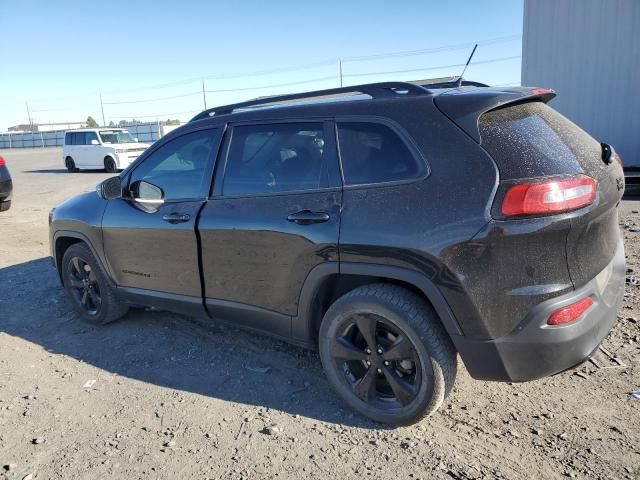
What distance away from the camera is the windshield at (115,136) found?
21.0m

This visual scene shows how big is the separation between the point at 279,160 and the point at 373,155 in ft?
2.30

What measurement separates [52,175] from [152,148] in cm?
1942

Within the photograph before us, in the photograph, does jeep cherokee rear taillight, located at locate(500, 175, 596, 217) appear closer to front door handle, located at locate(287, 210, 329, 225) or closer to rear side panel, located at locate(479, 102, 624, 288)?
rear side panel, located at locate(479, 102, 624, 288)

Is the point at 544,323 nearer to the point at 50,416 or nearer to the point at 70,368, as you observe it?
the point at 50,416

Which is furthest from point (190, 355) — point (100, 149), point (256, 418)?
point (100, 149)

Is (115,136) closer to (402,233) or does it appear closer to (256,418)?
(256,418)

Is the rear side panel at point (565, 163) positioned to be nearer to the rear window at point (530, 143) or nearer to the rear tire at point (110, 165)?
the rear window at point (530, 143)

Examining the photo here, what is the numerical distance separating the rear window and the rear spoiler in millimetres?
39

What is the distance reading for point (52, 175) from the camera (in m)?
20.9

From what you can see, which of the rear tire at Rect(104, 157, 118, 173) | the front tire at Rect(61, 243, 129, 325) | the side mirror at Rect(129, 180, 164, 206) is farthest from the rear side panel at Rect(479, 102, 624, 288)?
the rear tire at Rect(104, 157, 118, 173)

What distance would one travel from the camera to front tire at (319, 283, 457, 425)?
2.72 m

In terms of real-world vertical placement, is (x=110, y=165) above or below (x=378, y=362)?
below

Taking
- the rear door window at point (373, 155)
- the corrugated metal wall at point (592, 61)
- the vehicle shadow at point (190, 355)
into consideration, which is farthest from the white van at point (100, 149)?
the rear door window at point (373, 155)

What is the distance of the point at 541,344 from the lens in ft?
8.16
